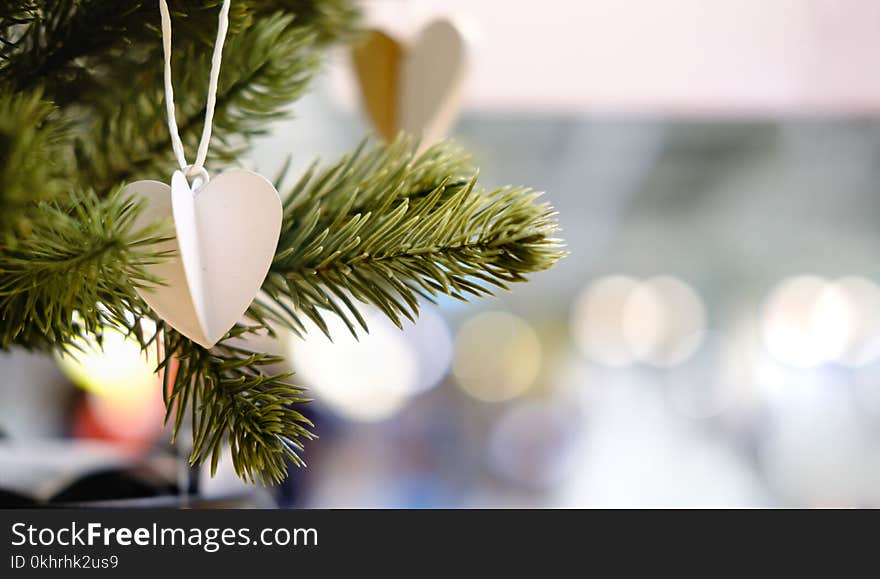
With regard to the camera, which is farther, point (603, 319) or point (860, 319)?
point (603, 319)

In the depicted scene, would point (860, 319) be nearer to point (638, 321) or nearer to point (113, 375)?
point (638, 321)

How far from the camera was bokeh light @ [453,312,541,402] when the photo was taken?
9.98 feet

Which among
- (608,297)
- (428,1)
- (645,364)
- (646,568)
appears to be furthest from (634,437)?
(646,568)

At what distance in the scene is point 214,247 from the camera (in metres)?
0.24

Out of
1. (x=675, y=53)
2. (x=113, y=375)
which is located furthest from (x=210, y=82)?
(x=675, y=53)

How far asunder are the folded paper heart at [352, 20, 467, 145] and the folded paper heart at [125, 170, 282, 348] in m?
0.25

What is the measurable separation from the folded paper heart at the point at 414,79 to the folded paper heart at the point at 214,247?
25 centimetres

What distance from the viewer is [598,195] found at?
2922 mm

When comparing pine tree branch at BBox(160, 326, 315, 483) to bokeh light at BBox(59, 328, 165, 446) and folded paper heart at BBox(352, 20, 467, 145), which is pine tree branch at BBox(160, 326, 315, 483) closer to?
folded paper heart at BBox(352, 20, 467, 145)

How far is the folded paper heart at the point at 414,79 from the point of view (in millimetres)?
513

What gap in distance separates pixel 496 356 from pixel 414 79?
2.74 m

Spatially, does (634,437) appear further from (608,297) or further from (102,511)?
(102,511)

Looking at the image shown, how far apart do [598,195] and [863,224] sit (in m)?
0.90

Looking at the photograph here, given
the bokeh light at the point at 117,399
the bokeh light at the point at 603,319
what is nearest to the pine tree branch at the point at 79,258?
the bokeh light at the point at 117,399
